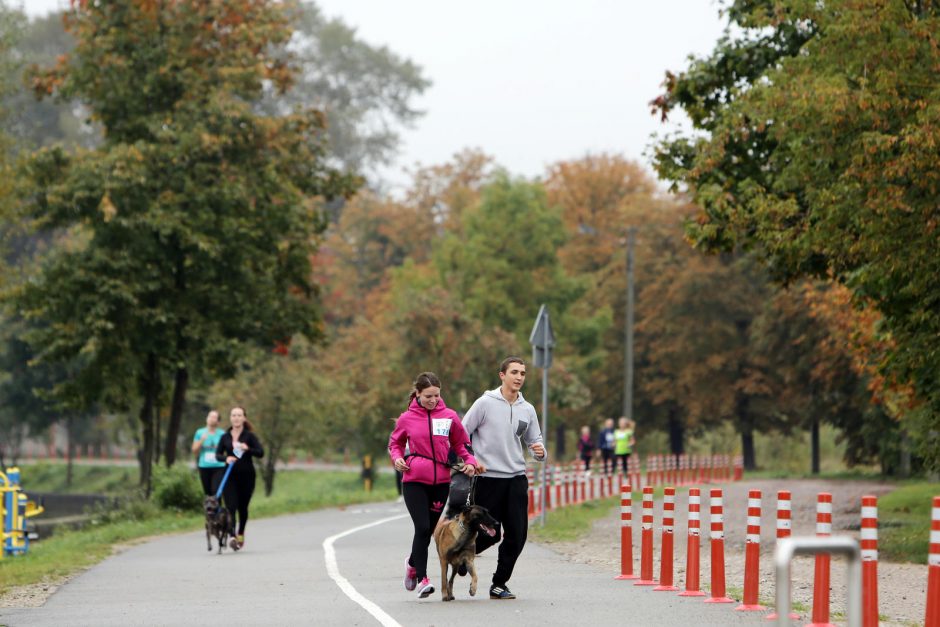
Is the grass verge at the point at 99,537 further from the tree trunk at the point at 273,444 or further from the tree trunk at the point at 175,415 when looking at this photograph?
the tree trunk at the point at 273,444

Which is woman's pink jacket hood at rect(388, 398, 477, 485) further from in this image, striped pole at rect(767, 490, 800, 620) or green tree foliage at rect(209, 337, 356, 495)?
green tree foliage at rect(209, 337, 356, 495)

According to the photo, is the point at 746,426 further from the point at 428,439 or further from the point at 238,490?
the point at 428,439

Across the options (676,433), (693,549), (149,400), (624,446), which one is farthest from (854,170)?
(676,433)

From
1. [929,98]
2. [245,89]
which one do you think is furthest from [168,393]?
[929,98]

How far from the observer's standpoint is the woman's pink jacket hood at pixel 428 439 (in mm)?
13250

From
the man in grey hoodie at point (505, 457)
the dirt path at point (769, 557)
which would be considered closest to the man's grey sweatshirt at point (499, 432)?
the man in grey hoodie at point (505, 457)

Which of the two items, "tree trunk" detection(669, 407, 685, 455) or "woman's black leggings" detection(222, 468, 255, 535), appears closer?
"woman's black leggings" detection(222, 468, 255, 535)

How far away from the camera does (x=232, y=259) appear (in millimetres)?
35312

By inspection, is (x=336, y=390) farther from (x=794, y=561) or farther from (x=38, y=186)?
(x=794, y=561)

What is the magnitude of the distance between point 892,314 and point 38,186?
20.8 meters

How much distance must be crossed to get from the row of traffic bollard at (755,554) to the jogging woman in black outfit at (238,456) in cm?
592

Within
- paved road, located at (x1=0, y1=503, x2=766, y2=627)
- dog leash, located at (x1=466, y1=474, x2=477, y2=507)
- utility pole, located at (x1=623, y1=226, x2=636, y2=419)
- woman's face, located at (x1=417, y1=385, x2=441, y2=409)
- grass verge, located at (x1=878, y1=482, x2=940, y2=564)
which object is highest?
utility pole, located at (x1=623, y1=226, x2=636, y2=419)

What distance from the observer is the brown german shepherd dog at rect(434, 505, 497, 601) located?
41.3ft

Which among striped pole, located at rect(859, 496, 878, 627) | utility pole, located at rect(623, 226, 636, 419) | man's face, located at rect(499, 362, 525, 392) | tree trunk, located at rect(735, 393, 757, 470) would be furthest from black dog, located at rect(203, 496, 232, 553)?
tree trunk, located at rect(735, 393, 757, 470)
